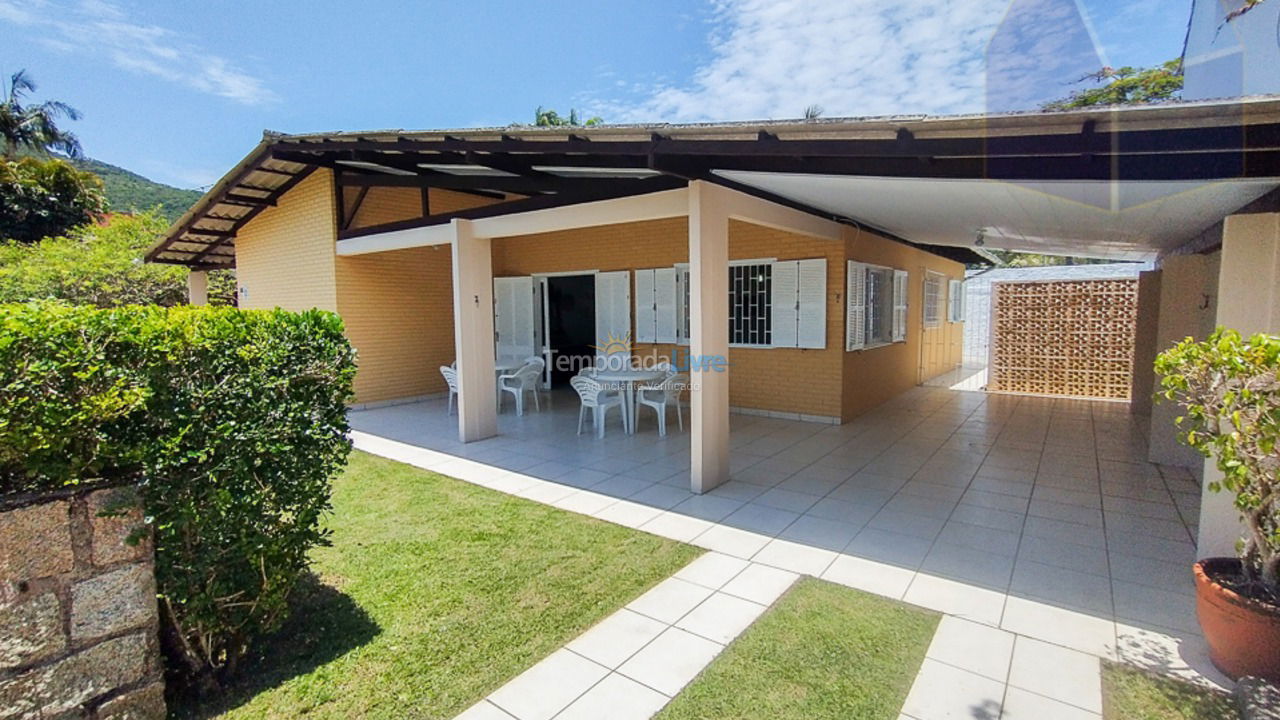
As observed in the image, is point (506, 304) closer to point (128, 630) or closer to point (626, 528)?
point (626, 528)

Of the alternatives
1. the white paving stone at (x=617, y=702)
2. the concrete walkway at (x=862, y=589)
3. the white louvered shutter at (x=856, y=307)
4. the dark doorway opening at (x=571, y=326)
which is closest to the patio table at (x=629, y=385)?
the white louvered shutter at (x=856, y=307)

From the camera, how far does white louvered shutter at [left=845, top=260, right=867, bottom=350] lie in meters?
8.45

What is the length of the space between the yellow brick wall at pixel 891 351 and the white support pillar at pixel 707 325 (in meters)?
3.64

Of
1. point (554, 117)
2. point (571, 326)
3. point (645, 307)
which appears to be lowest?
point (571, 326)

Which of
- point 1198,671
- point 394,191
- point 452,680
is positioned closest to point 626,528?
point 452,680

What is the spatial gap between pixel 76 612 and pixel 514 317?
31.1 ft

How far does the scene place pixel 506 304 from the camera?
38.6 feet

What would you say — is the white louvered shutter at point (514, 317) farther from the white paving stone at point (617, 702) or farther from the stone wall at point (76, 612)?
the white paving stone at point (617, 702)

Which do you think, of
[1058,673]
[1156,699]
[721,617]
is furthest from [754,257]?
[1156,699]

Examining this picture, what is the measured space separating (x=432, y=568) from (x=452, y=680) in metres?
1.34

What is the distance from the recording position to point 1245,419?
2584 mm

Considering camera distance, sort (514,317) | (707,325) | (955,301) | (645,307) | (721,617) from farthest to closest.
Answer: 1. (955,301)
2. (514,317)
3. (645,307)
4. (707,325)
5. (721,617)

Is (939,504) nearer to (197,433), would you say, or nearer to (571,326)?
(197,433)

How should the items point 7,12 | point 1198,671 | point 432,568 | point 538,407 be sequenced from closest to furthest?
point 1198,671
point 432,568
point 538,407
point 7,12
